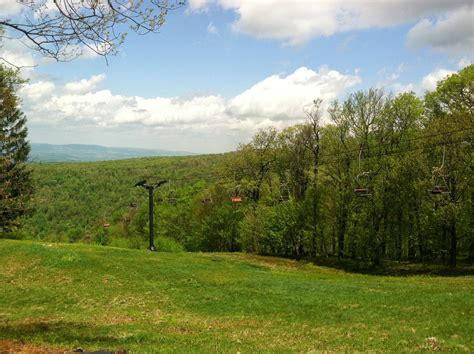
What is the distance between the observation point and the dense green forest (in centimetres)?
3816

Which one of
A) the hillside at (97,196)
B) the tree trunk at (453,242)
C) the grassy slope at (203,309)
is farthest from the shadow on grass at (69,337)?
the hillside at (97,196)

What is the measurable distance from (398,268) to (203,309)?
28.1m

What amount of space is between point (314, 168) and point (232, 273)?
846 inches

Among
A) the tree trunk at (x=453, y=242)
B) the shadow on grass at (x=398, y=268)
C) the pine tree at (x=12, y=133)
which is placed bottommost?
the shadow on grass at (x=398, y=268)

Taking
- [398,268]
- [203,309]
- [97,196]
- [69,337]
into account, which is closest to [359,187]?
[398,268]

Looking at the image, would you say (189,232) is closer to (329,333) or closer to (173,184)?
(173,184)

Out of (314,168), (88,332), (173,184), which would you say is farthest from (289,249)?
(173,184)

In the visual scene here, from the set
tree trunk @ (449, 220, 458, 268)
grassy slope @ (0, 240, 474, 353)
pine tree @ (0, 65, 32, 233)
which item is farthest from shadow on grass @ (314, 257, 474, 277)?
pine tree @ (0, 65, 32, 233)

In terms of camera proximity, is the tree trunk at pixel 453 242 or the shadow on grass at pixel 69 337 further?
the tree trunk at pixel 453 242

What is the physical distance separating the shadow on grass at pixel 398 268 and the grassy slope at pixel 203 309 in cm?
557

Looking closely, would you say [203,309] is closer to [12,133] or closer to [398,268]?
[398,268]

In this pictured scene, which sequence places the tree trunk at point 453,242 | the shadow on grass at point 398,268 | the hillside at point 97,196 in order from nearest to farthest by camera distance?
1. the shadow on grass at point 398,268
2. the tree trunk at point 453,242
3. the hillside at point 97,196

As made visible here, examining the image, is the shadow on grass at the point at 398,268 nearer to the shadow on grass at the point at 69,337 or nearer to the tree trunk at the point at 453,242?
the tree trunk at the point at 453,242

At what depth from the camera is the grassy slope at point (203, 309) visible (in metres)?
12.4
